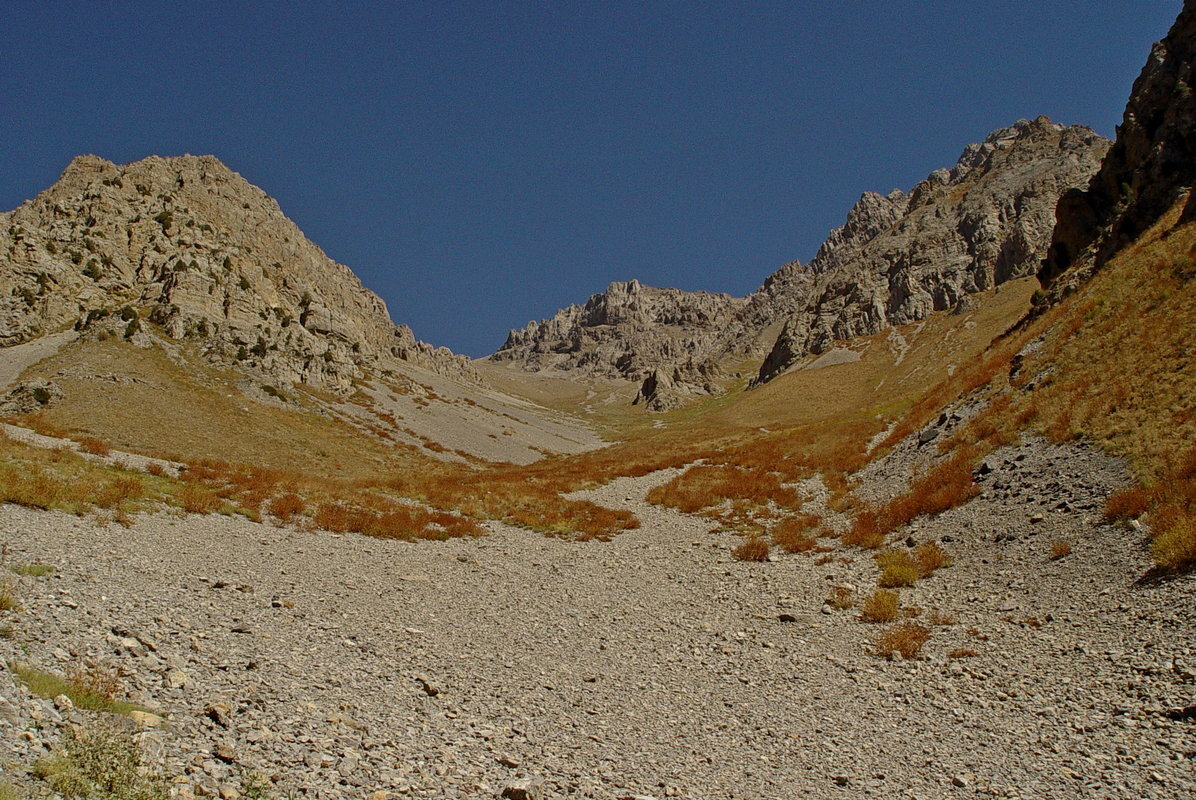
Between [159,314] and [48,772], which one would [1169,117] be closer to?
[48,772]

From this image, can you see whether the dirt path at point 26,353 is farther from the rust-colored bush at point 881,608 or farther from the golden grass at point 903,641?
the golden grass at point 903,641

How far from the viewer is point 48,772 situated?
5301 millimetres

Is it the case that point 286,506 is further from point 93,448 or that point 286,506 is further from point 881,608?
point 881,608

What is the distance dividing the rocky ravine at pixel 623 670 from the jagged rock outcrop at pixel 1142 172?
28862mm

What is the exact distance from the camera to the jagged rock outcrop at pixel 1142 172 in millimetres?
35469

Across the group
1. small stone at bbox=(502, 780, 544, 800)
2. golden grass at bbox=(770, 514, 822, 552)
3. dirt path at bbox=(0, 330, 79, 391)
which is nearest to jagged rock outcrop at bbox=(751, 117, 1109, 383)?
golden grass at bbox=(770, 514, 822, 552)

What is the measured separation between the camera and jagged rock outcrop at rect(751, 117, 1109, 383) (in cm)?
12356

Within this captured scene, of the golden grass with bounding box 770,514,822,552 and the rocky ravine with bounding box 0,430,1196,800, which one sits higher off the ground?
the golden grass with bounding box 770,514,822,552

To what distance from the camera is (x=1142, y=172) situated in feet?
128

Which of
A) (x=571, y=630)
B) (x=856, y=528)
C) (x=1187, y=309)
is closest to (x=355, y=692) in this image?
(x=571, y=630)

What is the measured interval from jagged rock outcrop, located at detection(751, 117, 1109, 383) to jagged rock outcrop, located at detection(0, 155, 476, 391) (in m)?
110

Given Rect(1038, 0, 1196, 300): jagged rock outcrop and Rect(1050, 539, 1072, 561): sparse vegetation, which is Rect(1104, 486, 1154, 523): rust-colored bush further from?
Rect(1038, 0, 1196, 300): jagged rock outcrop

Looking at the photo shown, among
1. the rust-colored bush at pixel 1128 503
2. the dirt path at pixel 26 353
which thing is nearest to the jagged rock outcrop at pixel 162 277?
the dirt path at pixel 26 353

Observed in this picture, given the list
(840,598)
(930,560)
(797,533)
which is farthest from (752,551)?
(930,560)
